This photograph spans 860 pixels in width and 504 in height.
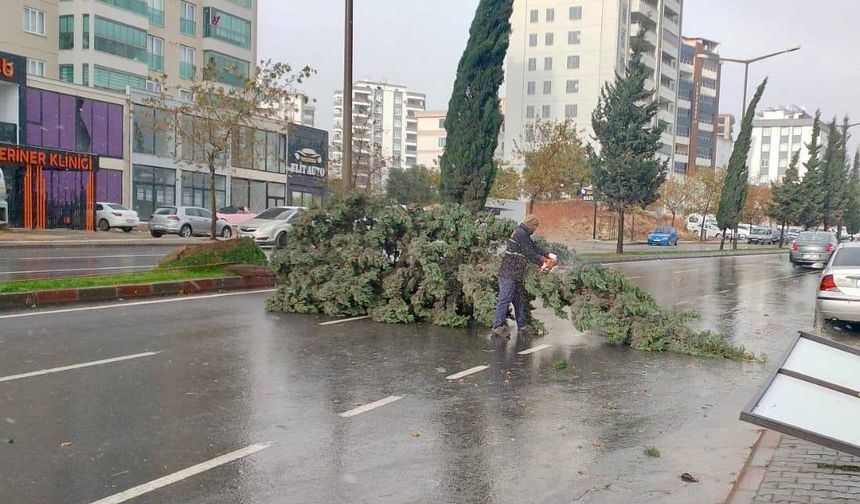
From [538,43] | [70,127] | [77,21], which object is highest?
[538,43]

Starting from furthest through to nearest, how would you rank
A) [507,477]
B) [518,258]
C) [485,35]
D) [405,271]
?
[485,35], [405,271], [518,258], [507,477]

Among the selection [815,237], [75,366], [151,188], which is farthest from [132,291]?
[151,188]

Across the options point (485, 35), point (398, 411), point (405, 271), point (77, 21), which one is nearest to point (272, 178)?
point (77, 21)

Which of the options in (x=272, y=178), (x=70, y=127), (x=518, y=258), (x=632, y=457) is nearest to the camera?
(x=632, y=457)

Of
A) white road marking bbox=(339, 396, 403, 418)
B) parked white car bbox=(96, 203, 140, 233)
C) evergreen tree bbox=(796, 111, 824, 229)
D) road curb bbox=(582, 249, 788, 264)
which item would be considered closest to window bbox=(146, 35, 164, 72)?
parked white car bbox=(96, 203, 140, 233)

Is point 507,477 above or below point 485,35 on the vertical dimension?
below

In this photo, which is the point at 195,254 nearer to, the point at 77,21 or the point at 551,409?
the point at 551,409

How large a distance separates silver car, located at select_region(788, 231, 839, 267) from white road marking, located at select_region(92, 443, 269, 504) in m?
29.4

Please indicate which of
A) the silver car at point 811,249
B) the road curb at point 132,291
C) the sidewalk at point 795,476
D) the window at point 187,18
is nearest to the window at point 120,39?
the window at point 187,18

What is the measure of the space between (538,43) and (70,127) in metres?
63.6

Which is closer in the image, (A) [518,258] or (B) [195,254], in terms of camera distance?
(A) [518,258]

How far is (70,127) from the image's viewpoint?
4175cm

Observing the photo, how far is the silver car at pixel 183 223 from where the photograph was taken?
34.4m

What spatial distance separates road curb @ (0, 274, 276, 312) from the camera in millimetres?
11523
